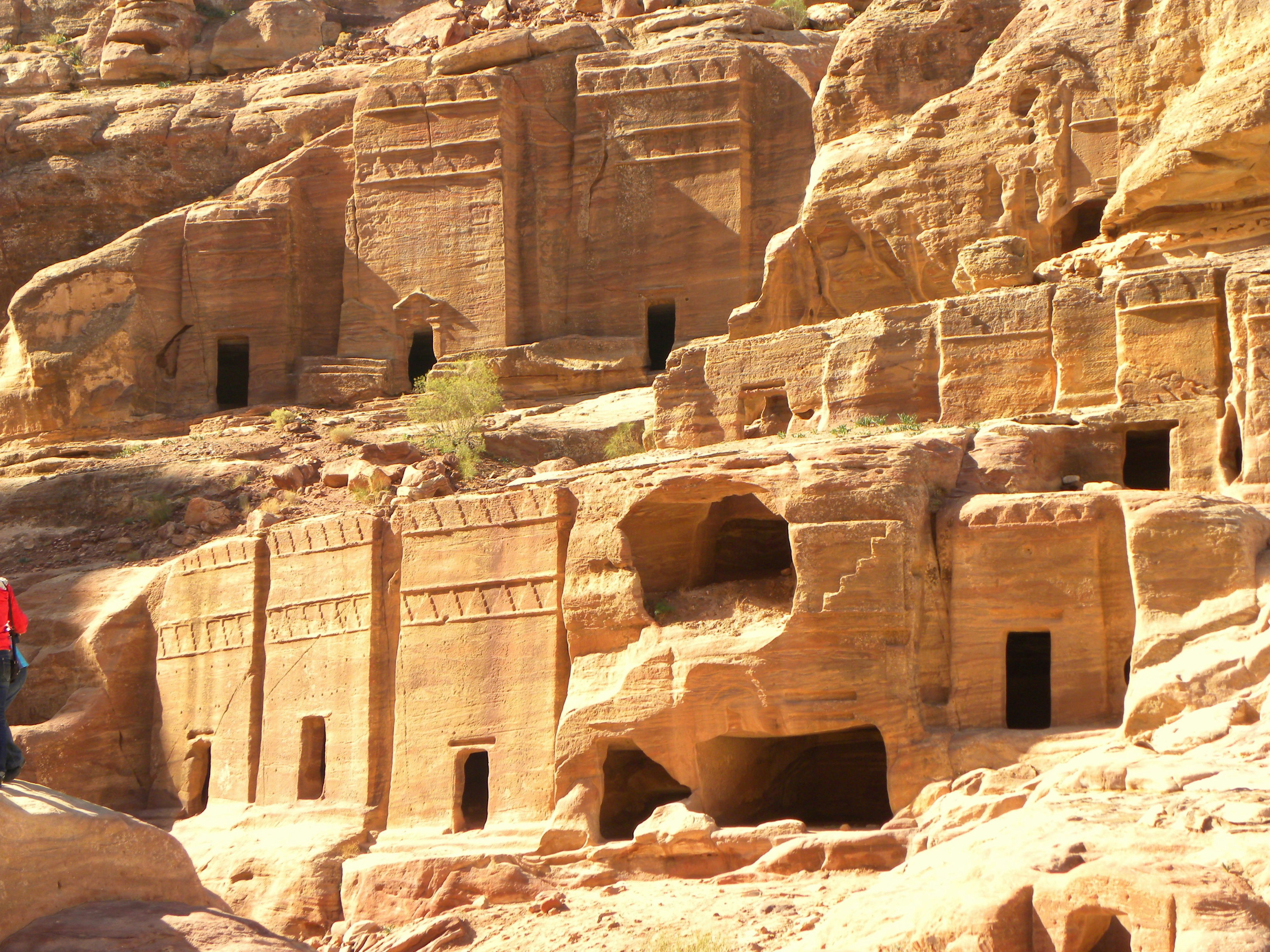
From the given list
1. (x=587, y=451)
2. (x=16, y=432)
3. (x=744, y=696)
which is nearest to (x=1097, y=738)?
(x=744, y=696)

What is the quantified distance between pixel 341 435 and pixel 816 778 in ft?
40.1

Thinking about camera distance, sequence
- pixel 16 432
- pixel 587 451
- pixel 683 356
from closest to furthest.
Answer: pixel 683 356 → pixel 587 451 → pixel 16 432

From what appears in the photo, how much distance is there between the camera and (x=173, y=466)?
29.6 meters

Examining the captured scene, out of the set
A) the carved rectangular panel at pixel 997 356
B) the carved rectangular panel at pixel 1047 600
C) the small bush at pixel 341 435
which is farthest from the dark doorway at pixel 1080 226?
the small bush at pixel 341 435

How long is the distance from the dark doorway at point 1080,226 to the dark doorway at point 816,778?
27.6 feet

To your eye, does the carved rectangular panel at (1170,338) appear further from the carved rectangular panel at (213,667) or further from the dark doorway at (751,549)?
the carved rectangular panel at (213,667)

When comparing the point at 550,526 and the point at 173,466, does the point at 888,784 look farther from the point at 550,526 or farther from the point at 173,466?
the point at 173,466

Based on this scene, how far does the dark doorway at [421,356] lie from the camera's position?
35.1m

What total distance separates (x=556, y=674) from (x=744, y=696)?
102 inches

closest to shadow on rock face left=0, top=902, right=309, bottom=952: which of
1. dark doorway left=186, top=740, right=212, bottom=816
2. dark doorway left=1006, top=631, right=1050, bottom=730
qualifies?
dark doorway left=1006, top=631, right=1050, bottom=730

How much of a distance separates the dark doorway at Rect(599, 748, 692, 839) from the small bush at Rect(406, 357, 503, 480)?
7.80 m

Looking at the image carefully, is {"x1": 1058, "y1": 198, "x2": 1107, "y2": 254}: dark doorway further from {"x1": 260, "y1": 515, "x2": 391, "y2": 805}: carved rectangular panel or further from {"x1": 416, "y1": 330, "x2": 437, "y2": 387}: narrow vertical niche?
{"x1": 416, "y1": 330, "x2": 437, "y2": 387}: narrow vertical niche

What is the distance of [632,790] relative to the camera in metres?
20.6

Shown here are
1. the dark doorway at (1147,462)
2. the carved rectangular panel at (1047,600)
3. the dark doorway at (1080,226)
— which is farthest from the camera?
the dark doorway at (1080,226)
